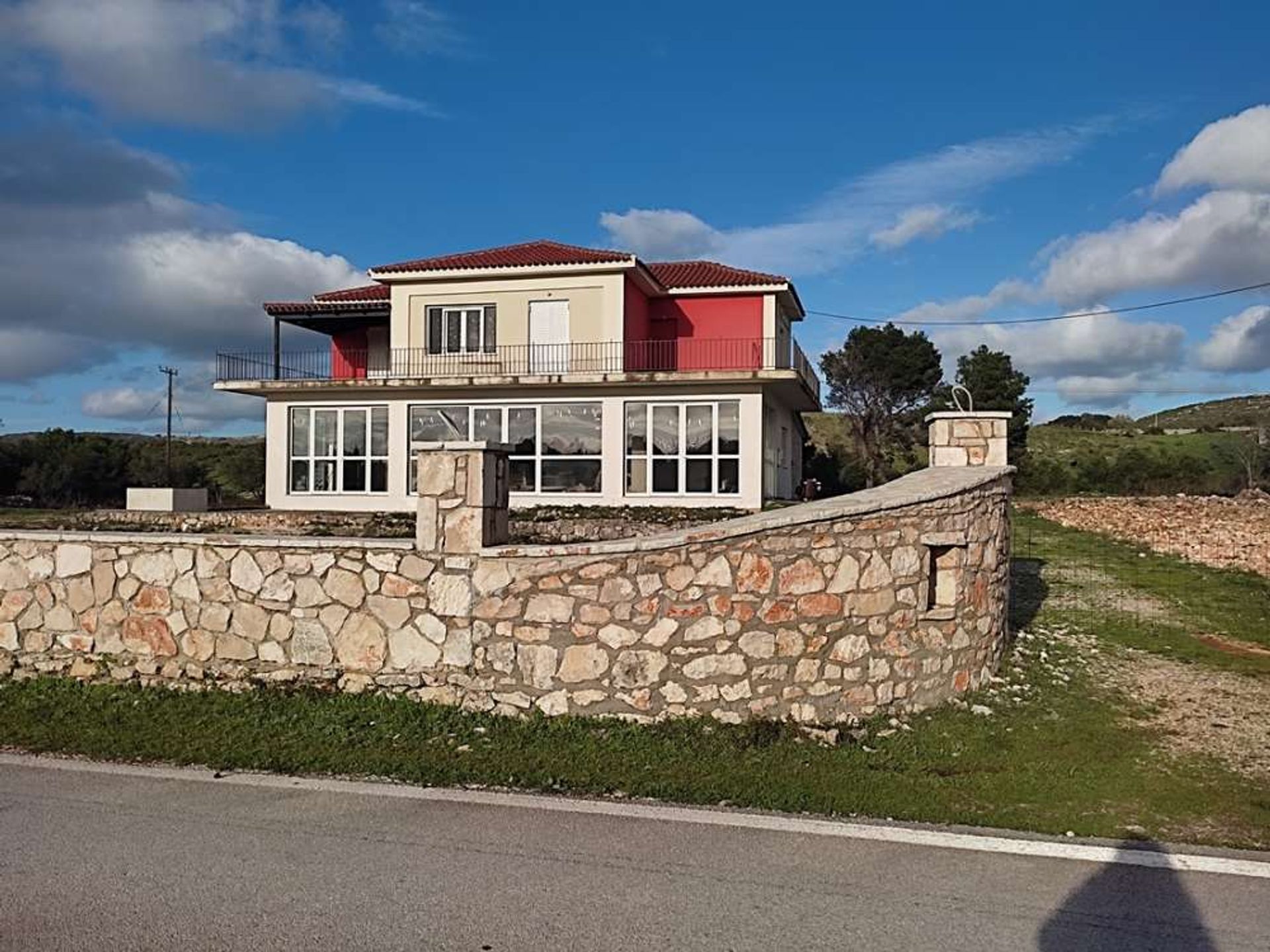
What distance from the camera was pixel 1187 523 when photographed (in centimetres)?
2405

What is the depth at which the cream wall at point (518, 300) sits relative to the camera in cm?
2684

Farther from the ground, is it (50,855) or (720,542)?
(720,542)

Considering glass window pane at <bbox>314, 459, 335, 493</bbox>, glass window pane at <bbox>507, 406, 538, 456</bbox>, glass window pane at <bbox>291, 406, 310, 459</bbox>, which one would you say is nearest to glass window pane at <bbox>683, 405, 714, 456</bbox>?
glass window pane at <bbox>507, 406, 538, 456</bbox>

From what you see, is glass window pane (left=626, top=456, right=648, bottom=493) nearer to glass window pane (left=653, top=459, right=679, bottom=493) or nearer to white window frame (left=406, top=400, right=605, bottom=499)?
glass window pane (left=653, top=459, right=679, bottom=493)

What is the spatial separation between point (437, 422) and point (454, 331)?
273cm

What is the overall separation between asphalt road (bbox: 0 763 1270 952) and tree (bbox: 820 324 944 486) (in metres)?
Result: 44.4

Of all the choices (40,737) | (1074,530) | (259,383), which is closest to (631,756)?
(40,737)

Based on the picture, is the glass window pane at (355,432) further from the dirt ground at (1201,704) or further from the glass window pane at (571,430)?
the dirt ground at (1201,704)

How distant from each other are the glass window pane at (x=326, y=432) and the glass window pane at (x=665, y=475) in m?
9.13

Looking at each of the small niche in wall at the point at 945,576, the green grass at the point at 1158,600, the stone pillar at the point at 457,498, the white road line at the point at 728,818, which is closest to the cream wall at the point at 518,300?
the green grass at the point at 1158,600

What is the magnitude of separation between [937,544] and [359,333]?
86.2ft

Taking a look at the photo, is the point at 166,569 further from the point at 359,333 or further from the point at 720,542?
the point at 359,333

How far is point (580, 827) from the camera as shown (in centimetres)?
545

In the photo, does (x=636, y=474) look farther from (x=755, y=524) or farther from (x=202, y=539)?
(x=755, y=524)
